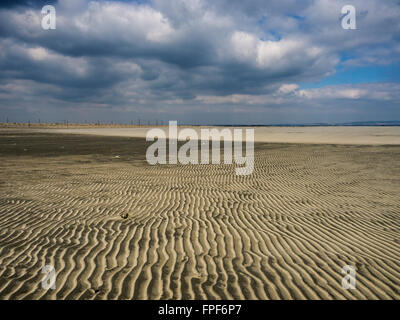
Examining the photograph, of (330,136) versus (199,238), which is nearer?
(199,238)

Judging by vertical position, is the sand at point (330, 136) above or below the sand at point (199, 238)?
above

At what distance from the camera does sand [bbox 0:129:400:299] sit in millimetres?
4500

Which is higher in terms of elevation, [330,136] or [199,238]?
[330,136]

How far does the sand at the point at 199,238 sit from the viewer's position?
4.50 metres

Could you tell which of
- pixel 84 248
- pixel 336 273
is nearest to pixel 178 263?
pixel 84 248

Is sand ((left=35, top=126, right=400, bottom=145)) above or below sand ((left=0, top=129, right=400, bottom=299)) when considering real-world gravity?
above

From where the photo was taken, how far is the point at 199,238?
6441 mm

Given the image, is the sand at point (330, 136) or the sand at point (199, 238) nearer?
the sand at point (199, 238)

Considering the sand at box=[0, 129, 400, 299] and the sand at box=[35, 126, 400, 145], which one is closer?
the sand at box=[0, 129, 400, 299]
